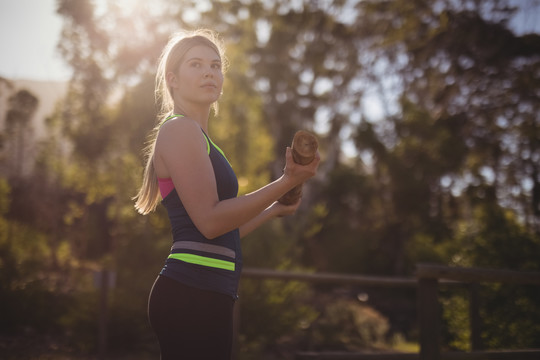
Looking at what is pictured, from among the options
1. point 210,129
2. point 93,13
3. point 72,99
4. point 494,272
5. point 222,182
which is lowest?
point 494,272

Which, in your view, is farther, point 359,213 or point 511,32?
point 359,213

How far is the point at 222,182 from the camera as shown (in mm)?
1590

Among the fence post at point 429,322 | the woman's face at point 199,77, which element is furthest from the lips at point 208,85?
the fence post at point 429,322

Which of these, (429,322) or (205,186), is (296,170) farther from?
(429,322)

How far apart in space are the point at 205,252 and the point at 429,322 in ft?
6.03

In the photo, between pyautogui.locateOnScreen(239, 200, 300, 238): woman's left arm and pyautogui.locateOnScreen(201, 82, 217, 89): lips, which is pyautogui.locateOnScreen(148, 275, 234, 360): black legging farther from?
pyautogui.locateOnScreen(201, 82, 217, 89): lips

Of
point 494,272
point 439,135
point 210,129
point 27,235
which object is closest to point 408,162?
point 439,135

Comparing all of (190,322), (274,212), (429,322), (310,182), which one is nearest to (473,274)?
(429,322)

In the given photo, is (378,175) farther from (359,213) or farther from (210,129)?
(210,129)

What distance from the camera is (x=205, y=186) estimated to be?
1.48m

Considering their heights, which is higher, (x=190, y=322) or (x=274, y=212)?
(x=274, y=212)

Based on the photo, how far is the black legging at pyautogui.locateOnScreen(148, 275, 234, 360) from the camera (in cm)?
150

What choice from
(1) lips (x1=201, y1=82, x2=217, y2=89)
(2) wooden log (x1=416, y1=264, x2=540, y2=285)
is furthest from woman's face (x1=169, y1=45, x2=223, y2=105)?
(2) wooden log (x1=416, y1=264, x2=540, y2=285)

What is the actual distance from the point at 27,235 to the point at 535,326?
26.5 ft
